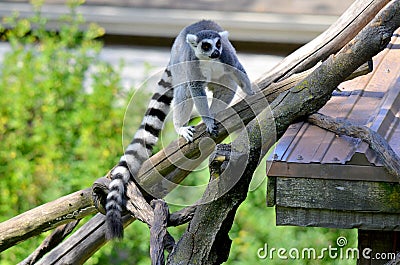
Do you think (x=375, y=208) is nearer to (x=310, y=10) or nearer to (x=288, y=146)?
(x=288, y=146)

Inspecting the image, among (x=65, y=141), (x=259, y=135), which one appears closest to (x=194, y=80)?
(x=259, y=135)

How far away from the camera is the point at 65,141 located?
5.73 m

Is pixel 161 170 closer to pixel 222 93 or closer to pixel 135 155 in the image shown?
pixel 135 155

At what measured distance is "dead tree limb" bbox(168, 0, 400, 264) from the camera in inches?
85.4

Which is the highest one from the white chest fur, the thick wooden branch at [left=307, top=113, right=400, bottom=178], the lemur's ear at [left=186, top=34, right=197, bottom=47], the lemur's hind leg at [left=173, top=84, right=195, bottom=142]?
the lemur's ear at [left=186, top=34, right=197, bottom=47]

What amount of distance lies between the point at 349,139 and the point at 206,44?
199 centimetres

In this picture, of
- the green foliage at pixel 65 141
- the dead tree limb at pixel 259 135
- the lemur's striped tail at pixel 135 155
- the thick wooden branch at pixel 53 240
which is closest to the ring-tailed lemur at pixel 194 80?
the lemur's striped tail at pixel 135 155

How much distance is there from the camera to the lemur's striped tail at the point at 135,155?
10.2 ft

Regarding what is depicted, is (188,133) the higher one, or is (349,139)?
(188,133)

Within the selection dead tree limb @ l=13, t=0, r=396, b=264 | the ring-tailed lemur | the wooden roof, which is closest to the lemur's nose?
the ring-tailed lemur

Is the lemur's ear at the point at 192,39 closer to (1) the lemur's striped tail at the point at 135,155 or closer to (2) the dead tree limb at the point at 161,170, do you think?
(1) the lemur's striped tail at the point at 135,155

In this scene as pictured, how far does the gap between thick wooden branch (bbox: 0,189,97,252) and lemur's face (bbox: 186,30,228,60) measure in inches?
45.9

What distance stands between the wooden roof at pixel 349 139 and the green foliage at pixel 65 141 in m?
2.29

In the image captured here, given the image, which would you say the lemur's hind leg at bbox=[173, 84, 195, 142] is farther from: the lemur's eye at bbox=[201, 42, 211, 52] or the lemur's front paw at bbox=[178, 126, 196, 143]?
the lemur's front paw at bbox=[178, 126, 196, 143]
